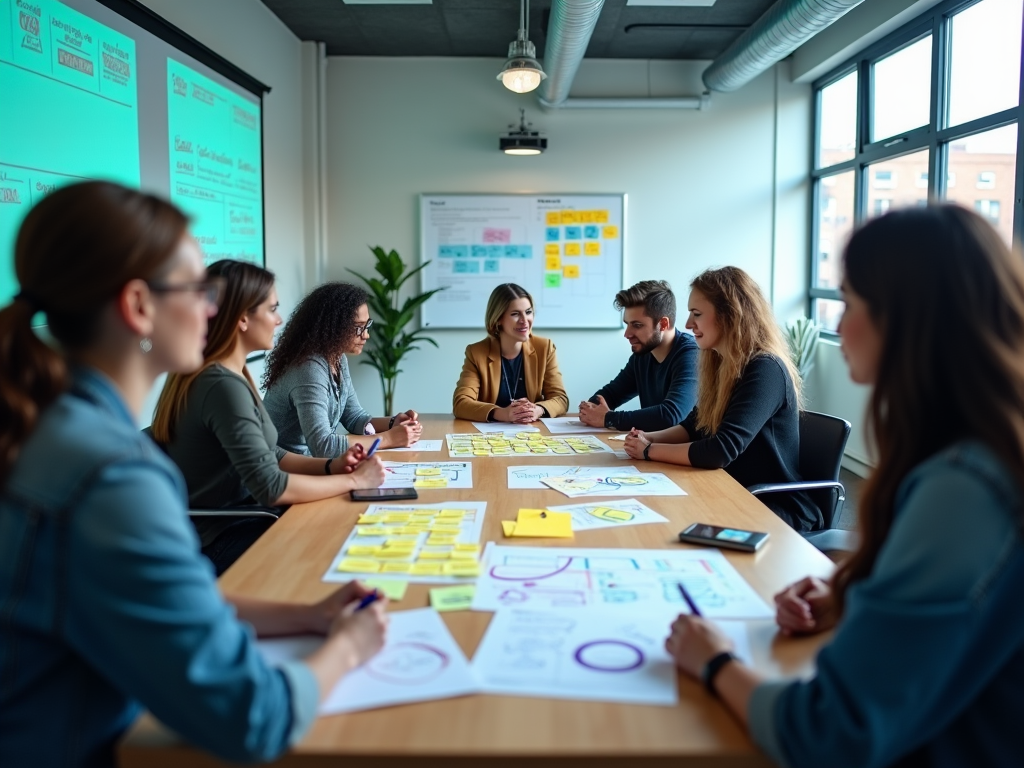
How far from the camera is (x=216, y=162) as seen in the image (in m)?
4.20

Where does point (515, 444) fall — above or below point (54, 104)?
below

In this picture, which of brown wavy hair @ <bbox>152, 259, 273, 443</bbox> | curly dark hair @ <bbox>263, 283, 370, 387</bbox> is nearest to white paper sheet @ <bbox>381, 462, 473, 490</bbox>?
brown wavy hair @ <bbox>152, 259, 273, 443</bbox>

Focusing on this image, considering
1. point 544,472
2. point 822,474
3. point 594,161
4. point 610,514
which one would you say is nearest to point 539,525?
point 610,514

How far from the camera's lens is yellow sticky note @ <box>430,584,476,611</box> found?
1406 millimetres

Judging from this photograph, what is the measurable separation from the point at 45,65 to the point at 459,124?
3.54 m

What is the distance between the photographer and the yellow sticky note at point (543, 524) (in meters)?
1.82

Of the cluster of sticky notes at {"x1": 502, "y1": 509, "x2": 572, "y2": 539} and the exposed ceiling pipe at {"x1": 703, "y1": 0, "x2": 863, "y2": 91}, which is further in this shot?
the exposed ceiling pipe at {"x1": 703, "y1": 0, "x2": 863, "y2": 91}

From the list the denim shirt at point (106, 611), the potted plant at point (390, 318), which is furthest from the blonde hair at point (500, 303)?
the denim shirt at point (106, 611)

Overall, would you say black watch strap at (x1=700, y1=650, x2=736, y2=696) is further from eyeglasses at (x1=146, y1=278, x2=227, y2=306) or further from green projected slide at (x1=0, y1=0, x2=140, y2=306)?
green projected slide at (x1=0, y1=0, x2=140, y2=306)

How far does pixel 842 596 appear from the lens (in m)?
1.21

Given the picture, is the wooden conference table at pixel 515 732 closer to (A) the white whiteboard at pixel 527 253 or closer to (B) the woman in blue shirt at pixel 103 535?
(B) the woman in blue shirt at pixel 103 535

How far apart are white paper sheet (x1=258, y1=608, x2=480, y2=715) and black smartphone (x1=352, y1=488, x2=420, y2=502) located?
31.2 inches

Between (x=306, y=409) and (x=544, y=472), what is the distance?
2.96 ft

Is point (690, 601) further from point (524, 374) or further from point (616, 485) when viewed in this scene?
point (524, 374)
